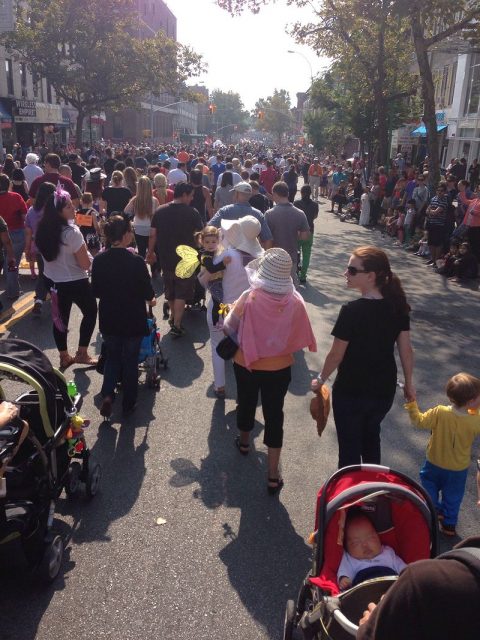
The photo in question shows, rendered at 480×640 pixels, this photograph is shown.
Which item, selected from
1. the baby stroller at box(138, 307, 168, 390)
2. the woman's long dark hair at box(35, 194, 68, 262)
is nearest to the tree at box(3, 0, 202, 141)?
the woman's long dark hair at box(35, 194, 68, 262)

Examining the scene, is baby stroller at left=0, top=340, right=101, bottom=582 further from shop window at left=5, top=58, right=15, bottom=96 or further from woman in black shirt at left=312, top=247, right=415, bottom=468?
shop window at left=5, top=58, right=15, bottom=96

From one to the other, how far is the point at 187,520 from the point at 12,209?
20.9 ft

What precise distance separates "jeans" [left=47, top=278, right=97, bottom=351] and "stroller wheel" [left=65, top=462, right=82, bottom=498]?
258 centimetres

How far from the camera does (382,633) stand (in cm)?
153

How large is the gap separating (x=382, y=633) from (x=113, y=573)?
235 centimetres

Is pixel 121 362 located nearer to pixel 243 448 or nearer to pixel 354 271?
pixel 243 448

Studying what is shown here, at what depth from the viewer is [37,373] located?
3480 mm

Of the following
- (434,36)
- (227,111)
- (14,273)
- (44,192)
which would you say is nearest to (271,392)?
(44,192)

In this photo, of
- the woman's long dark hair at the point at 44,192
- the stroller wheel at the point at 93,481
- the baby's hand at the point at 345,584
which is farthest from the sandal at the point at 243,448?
the woman's long dark hair at the point at 44,192

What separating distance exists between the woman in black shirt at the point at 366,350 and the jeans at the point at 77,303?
3377 millimetres

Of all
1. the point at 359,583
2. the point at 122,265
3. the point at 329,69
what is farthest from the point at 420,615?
the point at 329,69

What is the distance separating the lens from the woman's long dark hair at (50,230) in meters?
5.82

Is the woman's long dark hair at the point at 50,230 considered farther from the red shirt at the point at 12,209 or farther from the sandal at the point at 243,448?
the red shirt at the point at 12,209

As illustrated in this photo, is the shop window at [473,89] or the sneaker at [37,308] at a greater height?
the shop window at [473,89]
